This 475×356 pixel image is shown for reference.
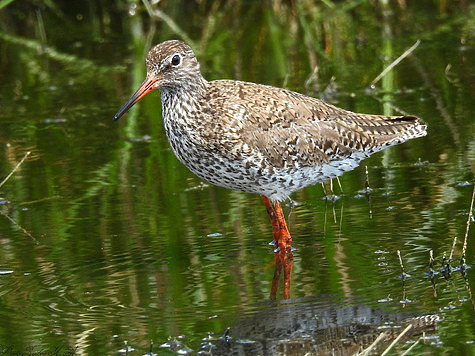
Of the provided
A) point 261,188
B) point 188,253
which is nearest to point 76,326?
point 188,253

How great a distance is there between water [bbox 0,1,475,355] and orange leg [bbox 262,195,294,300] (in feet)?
0.22

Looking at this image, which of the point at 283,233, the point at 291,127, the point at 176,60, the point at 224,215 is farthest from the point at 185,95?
the point at 283,233

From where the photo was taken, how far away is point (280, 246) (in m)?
7.61

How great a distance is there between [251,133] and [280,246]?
909 mm

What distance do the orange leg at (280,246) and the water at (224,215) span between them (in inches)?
2.6

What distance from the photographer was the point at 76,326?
6.33 meters

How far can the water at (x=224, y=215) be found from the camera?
20.2ft

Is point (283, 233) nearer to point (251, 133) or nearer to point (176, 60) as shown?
point (251, 133)

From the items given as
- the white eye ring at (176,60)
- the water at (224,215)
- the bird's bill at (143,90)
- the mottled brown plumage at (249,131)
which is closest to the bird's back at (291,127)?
the mottled brown plumage at (249,131)

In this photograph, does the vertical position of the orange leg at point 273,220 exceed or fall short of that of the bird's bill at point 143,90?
it falls short

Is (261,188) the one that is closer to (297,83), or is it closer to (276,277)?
(276,277)

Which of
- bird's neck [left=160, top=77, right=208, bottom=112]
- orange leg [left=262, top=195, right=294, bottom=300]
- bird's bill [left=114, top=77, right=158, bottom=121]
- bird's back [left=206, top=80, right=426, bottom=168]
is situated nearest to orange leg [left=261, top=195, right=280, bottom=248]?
orange leg [left=262, top=195, right=294, bottom=300]

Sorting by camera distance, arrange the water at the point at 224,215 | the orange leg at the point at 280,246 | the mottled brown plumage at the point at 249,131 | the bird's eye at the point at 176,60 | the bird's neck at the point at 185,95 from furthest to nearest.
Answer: the bird's eye at the point at 176,60
the bird's neck at the point at 185,95
the mottled brown plumage at the point at 249,131
the orange leg at the point at 280,246
the water at the point at 224,215

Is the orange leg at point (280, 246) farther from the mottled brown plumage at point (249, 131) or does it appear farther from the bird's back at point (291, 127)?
the bird's back at point (291, 127)
